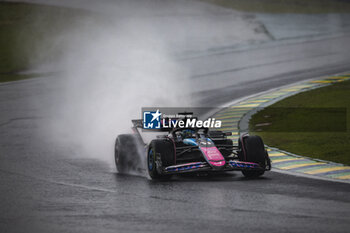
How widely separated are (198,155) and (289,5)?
37.8 metres

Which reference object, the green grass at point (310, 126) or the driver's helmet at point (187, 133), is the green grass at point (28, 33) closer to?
the green grass at point (310, 126)

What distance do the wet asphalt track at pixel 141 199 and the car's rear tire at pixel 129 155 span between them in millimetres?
332

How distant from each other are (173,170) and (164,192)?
1112mm

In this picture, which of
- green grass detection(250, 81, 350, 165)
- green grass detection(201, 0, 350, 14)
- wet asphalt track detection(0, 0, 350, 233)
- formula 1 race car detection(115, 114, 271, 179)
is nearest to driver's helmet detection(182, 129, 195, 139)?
formula 1 race car detection(115, 114, 271, 179)

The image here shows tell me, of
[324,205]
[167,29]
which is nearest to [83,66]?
[167,29]

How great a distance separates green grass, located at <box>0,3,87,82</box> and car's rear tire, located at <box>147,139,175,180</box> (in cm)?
1835

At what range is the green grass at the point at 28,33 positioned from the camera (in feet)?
111

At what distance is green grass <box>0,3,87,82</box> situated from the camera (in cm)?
3372

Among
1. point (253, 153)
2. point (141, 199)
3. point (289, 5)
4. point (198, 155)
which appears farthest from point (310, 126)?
point (289, 5)

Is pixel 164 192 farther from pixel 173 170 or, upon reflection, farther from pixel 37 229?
pixel 37 229

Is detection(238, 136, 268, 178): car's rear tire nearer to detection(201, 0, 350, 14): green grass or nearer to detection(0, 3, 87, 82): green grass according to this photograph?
→ detection(0, 3, 87, 82): green grass

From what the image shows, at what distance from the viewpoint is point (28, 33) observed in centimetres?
3772

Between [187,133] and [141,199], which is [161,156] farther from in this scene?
[141,199]

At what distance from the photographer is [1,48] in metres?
35.7
